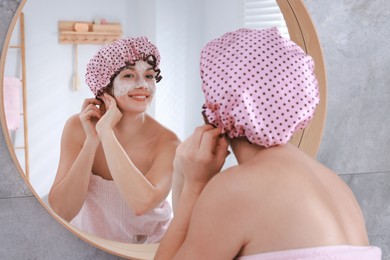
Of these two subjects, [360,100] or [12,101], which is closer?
[12,101]

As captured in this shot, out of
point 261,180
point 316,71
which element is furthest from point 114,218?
point 316,71

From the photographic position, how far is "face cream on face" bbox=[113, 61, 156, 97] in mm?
1240

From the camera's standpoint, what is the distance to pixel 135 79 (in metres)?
1.26

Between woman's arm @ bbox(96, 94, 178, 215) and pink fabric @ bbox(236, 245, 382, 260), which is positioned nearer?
pink fabric @ bbox(236, 245, 382, 260)

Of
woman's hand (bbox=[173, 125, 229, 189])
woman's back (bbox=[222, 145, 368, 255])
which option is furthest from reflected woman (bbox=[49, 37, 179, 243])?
woman's back (bbox=[222, 145, 368, 255])

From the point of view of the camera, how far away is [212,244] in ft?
2.93

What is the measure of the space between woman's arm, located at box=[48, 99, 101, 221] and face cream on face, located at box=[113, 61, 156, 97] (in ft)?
0.18

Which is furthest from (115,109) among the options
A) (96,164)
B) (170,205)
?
(170,205)

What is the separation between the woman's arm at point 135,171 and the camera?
1.23 metres

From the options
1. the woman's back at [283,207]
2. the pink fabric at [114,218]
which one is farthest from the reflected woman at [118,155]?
the woman's back at [283,207]

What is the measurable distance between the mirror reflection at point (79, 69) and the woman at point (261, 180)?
0.92 ft

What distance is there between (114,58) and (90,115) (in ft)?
0.39

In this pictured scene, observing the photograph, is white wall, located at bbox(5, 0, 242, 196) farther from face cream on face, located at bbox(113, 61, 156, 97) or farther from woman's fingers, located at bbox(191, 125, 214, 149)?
woman's fingers, located at bbox(191, 125, 214, 149)

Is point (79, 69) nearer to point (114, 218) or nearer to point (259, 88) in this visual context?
point (114, 218)
